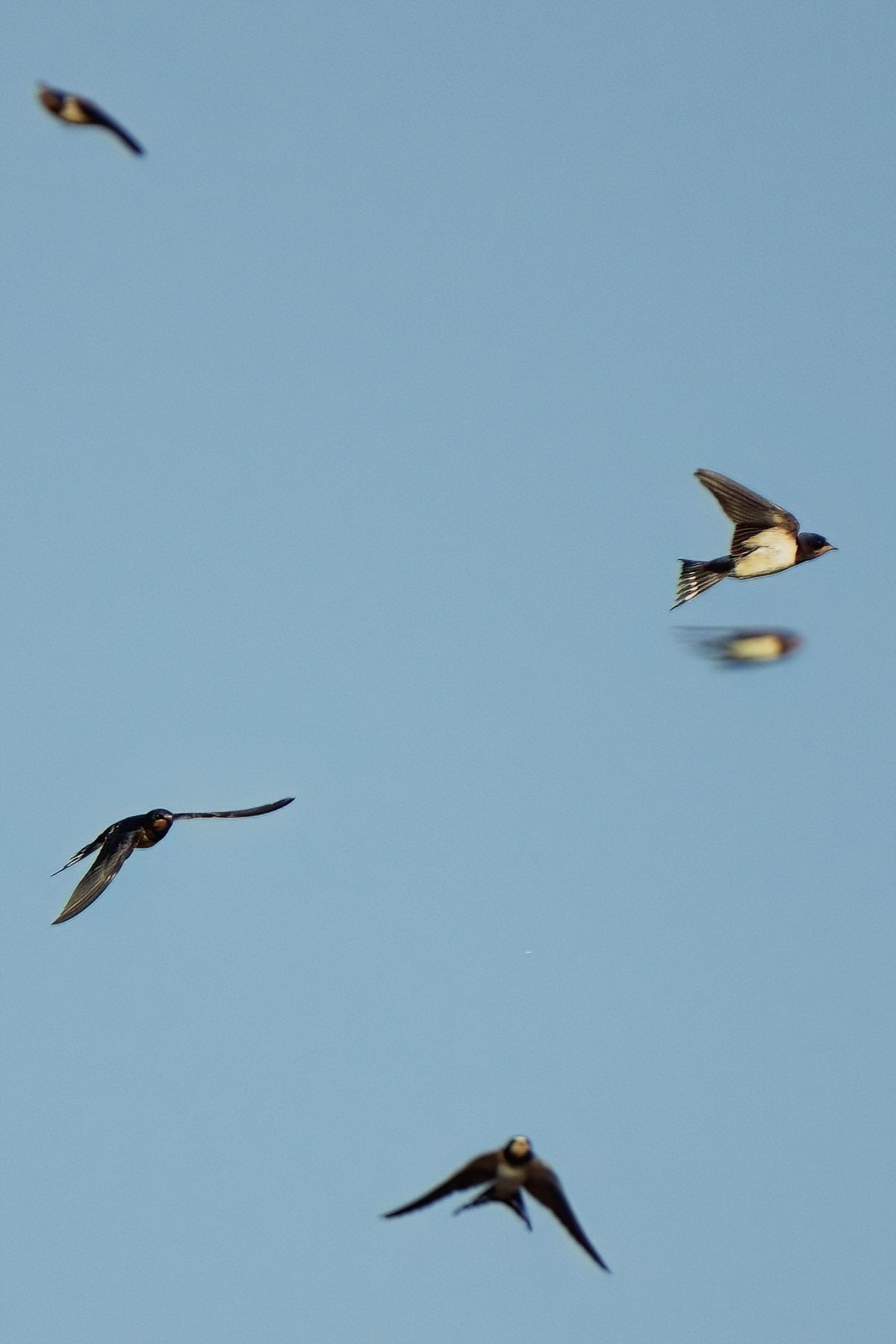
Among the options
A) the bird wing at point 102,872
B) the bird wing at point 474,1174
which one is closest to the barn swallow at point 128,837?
the bird wing at point 102,872

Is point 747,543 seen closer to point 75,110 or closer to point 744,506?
point 744,506

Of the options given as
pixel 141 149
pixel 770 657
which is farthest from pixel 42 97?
pixel 770 657

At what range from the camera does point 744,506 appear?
21.0 meters

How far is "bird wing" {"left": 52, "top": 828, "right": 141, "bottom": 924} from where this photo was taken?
19828 mm

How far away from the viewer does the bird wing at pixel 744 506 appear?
68.8 ft

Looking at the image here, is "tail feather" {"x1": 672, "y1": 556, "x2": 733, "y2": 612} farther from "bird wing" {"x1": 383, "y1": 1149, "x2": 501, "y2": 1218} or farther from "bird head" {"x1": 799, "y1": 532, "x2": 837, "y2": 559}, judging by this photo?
"bird wing" {"x1": 383, "y1": 1149, "x2": 501, "y2": 1218}

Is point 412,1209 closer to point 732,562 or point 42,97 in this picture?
point 732,562

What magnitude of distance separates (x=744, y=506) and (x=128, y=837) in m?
5.87

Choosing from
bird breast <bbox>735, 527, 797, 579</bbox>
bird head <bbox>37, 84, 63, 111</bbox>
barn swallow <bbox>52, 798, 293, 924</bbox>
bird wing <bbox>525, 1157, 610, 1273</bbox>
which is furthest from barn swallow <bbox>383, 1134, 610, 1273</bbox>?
bird head <bbox>37, 84, 63, 111</bbox>

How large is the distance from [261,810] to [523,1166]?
13.0ft

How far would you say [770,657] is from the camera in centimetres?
2077

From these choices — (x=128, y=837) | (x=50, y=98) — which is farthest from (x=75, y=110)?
(x=128, y=837)

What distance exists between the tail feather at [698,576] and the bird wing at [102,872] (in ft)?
16.4

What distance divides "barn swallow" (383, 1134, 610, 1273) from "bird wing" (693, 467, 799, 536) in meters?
5.99
